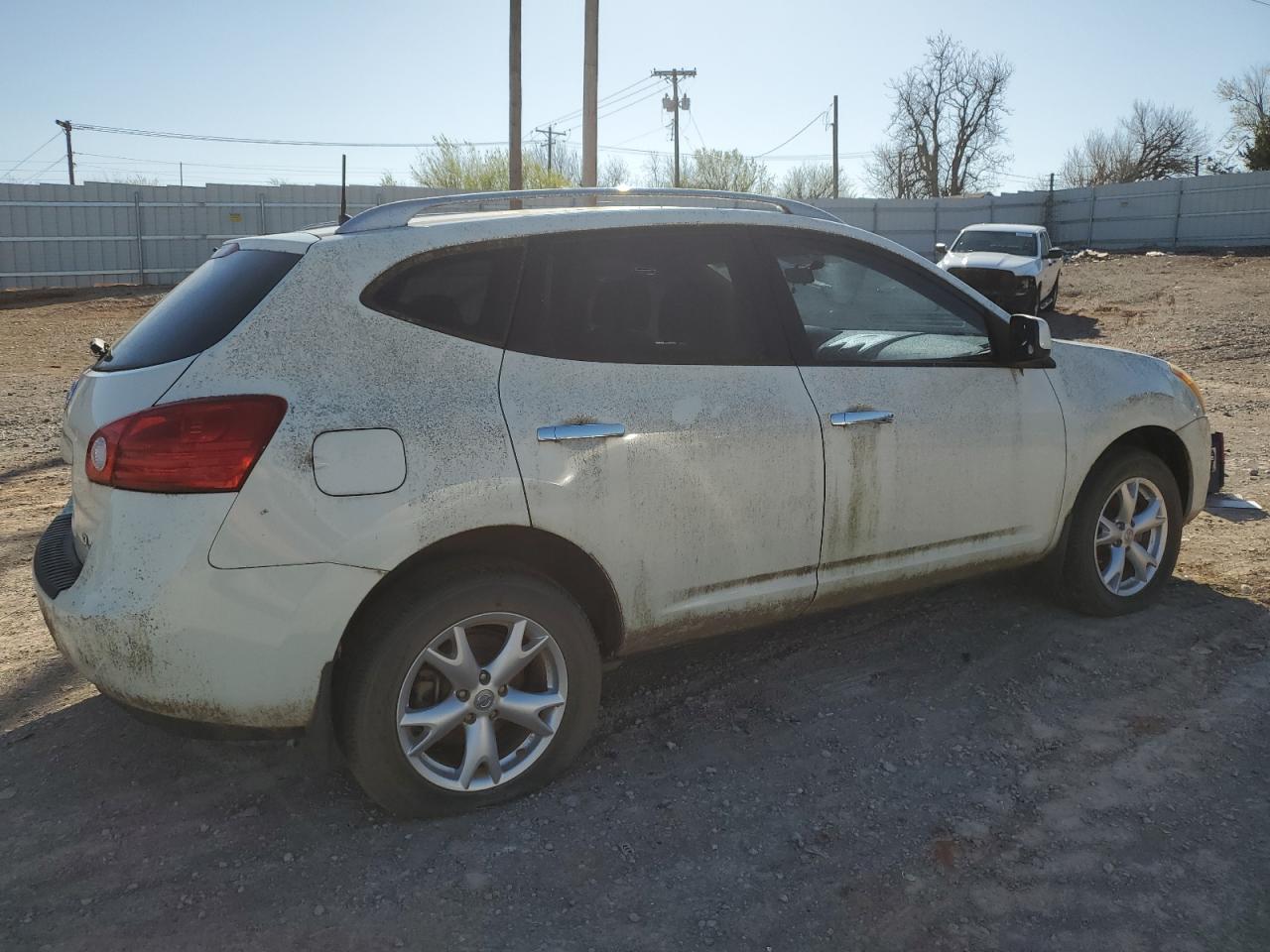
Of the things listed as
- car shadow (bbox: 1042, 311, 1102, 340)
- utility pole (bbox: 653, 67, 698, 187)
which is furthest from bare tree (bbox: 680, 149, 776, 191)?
car shadow (bbox: 1042, 311, 1102, 340)

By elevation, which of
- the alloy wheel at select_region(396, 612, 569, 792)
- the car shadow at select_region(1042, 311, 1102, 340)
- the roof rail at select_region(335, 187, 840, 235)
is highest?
the roof rail at select_region(335, 187, 840, 235)

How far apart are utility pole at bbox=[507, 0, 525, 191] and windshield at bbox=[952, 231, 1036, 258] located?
8209 millimetres

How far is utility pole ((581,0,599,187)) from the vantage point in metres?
16.3

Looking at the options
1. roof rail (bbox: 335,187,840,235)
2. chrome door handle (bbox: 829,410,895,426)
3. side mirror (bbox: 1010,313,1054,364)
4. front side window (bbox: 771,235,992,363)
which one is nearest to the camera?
roof rail (bbox: 335,187,840,235)

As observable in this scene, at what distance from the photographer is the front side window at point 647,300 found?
3.20 meters

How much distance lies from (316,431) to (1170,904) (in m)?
2.45

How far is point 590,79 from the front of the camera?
16.4 metres

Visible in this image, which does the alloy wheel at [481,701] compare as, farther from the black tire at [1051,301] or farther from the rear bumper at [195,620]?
the black tire at [1051,301]

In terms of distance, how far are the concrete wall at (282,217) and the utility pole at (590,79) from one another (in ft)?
31.7

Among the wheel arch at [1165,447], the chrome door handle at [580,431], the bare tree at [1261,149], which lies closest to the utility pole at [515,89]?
the wheel arch at [1165,447]

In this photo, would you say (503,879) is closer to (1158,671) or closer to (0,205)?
(1158,671)

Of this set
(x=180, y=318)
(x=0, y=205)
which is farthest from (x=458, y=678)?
(x=0, y=205)

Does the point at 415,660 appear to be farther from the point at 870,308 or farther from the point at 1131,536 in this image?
the point at 1131,536

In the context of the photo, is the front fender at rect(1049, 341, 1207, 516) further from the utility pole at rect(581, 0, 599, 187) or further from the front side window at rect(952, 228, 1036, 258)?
the front side window at rect(952, 228, 1036, 258)
